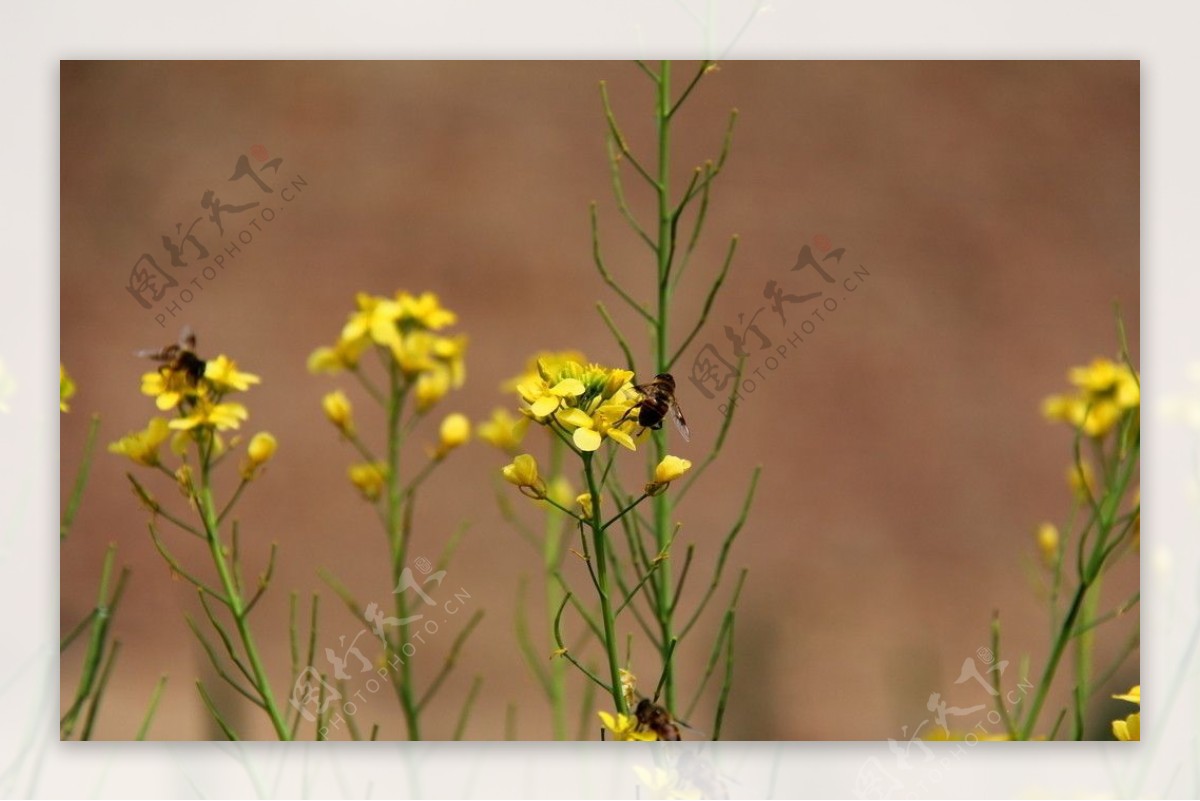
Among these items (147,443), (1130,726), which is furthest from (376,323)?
(1130,726)

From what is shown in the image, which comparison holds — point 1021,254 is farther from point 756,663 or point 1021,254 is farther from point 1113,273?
point 756,663

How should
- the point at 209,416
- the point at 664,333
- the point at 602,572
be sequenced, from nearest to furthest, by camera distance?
the point at 602,572 < the point at 209,416 < the point at 664,333

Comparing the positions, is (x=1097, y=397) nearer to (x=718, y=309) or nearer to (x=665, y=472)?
(x=718, y=309)

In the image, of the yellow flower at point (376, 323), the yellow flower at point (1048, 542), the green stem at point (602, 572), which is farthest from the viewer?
the yellow flower at point (1048, 542)

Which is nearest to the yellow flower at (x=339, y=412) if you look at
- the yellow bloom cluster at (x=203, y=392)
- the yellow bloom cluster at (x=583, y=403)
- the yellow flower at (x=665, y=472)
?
the yellow bloom cluster at (x=203, y=392)

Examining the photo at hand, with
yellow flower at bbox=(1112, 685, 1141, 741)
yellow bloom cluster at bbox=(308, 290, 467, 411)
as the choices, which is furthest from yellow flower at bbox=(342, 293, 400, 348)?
yellow flower at bbox=(1112, 685, 1141, 741)

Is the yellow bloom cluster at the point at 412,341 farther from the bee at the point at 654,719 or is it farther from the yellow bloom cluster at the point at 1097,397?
the yellow bloom cluster at the point at 1097,397
